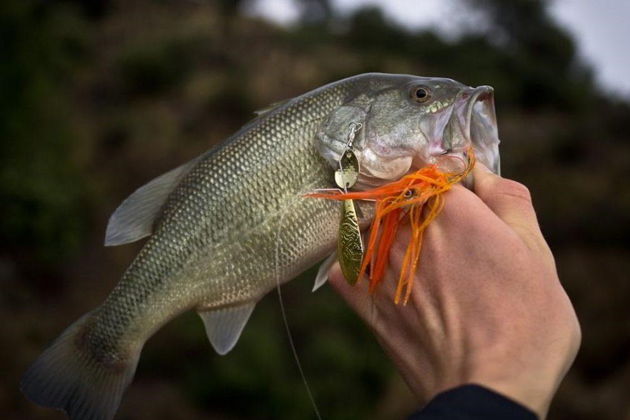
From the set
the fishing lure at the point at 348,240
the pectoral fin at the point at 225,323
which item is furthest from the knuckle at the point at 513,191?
the pectoral fin at the point at 225,323

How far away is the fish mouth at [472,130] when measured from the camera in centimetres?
239

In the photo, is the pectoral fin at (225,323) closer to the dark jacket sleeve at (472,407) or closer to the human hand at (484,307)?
the human hand at (484,307)

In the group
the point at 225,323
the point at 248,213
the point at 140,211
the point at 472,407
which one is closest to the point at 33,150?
the point at 140,211

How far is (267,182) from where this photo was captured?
8.38 feet

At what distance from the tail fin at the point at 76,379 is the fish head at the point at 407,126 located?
1.14 m

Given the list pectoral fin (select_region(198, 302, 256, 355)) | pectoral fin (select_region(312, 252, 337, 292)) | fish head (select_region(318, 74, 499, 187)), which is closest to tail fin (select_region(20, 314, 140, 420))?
pectoral fin (select_region(198, 302, 256, 355))

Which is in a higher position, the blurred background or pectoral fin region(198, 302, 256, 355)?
pectoral fin region(198, 302, 256, 355)

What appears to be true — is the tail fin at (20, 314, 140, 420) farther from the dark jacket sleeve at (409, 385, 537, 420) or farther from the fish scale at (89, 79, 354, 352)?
the dark jacket sleeve at (409, 385, 537, 420)

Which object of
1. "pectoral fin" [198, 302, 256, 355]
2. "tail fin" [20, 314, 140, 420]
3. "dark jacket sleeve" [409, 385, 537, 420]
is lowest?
"tail fin" [20, 314, 140, 420]

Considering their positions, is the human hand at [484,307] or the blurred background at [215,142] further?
the blurred background at [215,142]

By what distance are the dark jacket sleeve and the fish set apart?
1.00 meters

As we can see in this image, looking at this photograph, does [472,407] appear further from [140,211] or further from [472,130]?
[140,211]

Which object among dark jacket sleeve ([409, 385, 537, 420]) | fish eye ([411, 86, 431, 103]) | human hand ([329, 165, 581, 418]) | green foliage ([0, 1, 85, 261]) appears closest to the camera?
dark jacket sleeve ([409, 385, 537, 420])

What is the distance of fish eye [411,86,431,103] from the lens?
250cm
